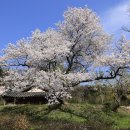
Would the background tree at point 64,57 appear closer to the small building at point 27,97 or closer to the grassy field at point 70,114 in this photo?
the grassy field at point 70,114

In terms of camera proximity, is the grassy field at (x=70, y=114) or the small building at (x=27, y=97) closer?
the grassy field at (x=70, y=114)

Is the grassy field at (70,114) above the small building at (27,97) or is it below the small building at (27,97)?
below

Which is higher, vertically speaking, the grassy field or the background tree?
the background tree

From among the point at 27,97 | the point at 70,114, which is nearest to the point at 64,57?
the point at 70,114

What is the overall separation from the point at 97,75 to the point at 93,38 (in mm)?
4355

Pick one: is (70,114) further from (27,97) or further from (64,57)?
(27,97)

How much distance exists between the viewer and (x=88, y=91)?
2339 inches

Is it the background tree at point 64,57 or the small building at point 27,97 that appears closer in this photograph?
the background tree at point 64,57

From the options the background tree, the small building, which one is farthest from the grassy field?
the small building

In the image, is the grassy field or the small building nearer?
the grassy field

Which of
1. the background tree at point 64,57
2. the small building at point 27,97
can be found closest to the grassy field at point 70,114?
the background tree at point 64,57

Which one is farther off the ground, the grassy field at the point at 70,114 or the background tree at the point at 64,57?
the background tree at the point at 64,57

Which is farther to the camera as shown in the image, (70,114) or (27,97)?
(27,97)

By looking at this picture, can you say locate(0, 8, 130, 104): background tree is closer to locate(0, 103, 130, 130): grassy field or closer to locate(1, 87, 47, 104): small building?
locate(0, 103, 130, 130): grassy field
